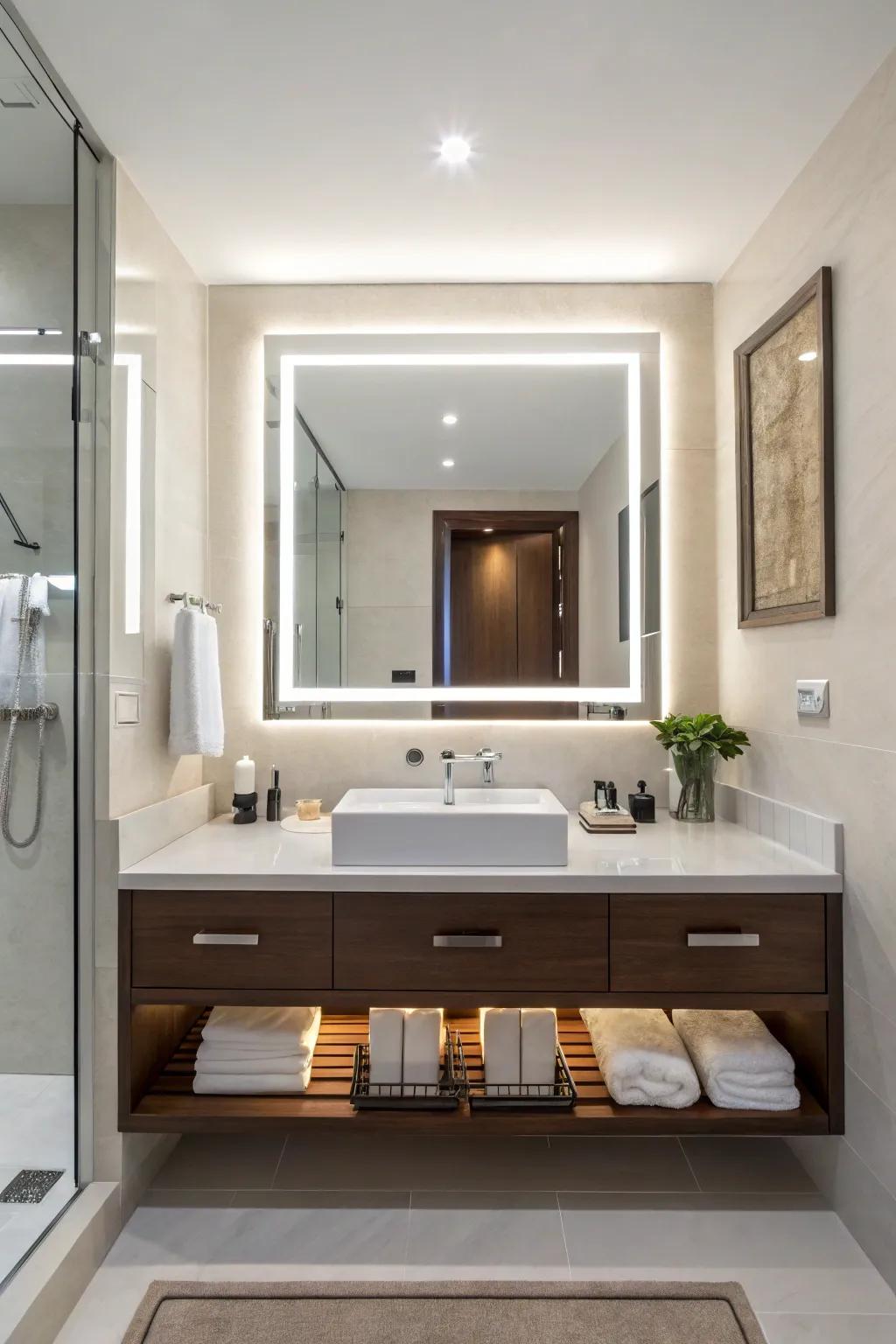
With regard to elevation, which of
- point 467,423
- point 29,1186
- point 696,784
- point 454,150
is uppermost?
point 454,150

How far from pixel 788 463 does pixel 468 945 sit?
1440 millimetres

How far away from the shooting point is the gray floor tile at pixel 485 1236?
1589 millimetres

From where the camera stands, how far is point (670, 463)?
7.80ft

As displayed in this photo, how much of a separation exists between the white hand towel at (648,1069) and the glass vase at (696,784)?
62 cm

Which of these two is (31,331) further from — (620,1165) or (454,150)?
(620,1165)

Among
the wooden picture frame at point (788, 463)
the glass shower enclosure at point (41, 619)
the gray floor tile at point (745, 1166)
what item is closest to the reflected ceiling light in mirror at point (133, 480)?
the glass shower enclosure at point (41, 619)

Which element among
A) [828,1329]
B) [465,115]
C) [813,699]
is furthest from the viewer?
[813,699]

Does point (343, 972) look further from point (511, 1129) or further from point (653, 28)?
point (653, 28)

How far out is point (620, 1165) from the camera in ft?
6.29

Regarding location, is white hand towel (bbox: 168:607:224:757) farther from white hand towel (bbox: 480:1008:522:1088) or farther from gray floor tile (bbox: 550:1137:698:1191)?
gray floor tile (bbox: 550:1137:698:1191)

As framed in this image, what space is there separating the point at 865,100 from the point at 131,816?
7.46 feet

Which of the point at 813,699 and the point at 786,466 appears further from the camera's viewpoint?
the point at 786,466

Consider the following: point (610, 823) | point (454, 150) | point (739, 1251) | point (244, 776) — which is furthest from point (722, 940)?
point (454, 150)

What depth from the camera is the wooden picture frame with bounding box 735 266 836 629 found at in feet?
5.66
